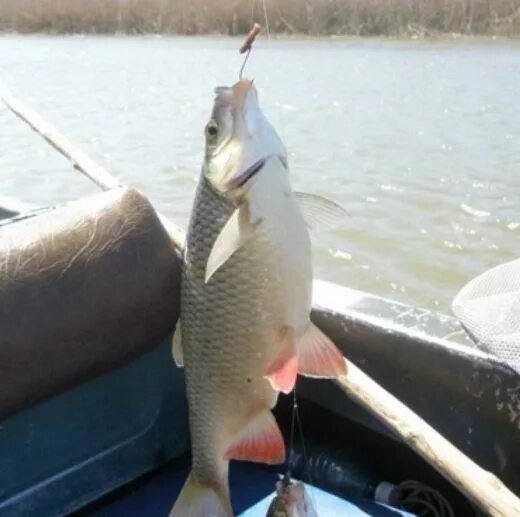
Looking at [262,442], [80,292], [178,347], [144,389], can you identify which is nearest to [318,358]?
[262,442]

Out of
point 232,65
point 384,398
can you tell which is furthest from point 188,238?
point 232,65

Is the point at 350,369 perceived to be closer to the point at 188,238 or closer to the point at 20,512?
the point at 188,238

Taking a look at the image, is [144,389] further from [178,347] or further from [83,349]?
[178,347]

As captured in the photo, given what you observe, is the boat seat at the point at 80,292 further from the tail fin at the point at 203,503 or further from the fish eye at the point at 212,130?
the fish eye at the point at 212,130

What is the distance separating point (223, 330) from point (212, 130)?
443 mm

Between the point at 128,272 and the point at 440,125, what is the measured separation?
10525 mm

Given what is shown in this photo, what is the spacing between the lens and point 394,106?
46.9 feet

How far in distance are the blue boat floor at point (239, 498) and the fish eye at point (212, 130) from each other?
4.29ft

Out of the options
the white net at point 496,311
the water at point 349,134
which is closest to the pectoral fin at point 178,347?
the white net at point 496,311

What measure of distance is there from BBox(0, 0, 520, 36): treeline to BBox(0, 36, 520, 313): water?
41cm

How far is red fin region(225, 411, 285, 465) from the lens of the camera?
7.11 ft

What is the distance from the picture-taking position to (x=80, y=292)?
2.68 meters

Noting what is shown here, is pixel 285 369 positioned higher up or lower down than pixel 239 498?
higher up

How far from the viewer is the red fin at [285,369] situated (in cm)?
200
